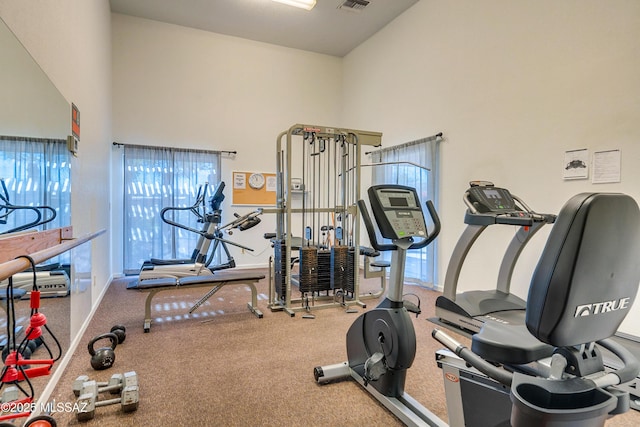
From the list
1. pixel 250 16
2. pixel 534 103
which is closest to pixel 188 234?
pixel 250 16

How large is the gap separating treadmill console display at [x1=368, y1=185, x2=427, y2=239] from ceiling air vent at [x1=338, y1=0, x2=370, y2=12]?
4246mm

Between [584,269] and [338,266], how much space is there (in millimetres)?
3220

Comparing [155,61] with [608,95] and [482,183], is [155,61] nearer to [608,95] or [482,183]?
[482,183]

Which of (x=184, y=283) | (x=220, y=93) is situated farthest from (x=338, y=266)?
(x=220, y=93)

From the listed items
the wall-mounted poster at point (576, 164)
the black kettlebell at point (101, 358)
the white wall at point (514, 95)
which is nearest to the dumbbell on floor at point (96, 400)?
the black kettlebell at point (101, 358)

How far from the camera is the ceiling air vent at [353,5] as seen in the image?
509 centimetres

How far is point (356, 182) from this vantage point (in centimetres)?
409

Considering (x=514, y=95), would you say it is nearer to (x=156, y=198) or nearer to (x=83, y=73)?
(x=83, y=73)

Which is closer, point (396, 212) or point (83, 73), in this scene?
point (396, 212)

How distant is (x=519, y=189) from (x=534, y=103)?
2.91 feet

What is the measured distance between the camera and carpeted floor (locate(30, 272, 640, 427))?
74.4 inches

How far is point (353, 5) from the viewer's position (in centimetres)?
519

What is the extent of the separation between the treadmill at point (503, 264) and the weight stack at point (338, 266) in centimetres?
112

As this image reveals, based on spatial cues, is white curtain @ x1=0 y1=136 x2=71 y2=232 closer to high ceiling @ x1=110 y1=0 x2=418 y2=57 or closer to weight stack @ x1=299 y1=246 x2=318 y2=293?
weight stack @ x1=299 y1=246 x2=318 y2=293
